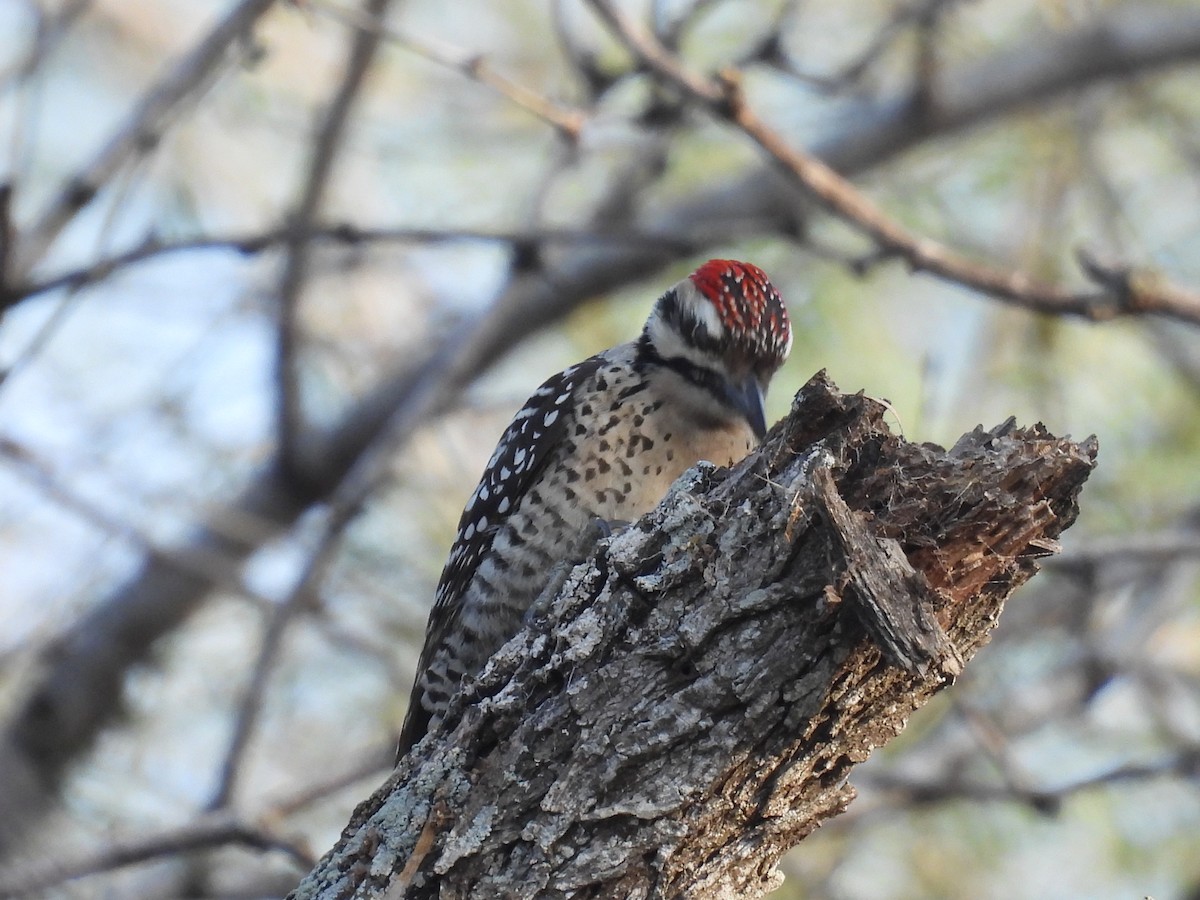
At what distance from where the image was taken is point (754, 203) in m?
6.82

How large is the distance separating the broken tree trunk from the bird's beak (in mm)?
1225

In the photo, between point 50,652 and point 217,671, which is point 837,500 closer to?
point 50,652

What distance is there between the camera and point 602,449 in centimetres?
373

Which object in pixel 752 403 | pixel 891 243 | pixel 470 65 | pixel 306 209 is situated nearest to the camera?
pixel 752 403

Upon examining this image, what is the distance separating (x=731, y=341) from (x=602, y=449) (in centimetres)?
47

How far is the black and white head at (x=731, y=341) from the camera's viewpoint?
370 centimetres

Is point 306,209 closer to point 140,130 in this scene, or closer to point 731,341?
point 140,130

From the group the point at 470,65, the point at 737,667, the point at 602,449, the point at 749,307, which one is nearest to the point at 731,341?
the point at 749,307

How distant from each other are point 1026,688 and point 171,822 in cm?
469

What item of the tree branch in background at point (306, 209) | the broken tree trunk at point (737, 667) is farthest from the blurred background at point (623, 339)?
the broken tree trunk at point (737, 667)

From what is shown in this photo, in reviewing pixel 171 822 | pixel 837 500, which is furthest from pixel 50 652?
pixel 837 500

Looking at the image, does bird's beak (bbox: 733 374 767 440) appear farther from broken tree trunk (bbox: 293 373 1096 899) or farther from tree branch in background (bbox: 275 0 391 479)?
tree branch in background (bbox: 275 0 391 479)

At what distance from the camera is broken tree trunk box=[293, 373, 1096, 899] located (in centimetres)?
209

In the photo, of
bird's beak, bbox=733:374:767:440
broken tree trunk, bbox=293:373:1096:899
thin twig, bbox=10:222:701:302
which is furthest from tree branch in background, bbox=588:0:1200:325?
broken tree trunk, bbox=293:373:1096:899
